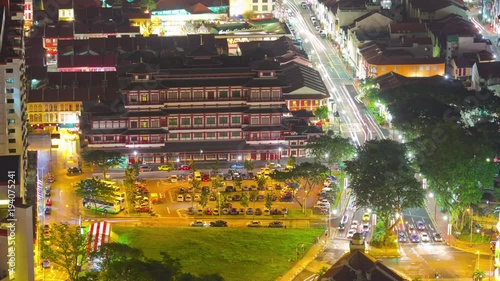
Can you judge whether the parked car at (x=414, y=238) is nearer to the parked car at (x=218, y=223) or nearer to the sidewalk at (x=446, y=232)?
the sidewalk at (x=446, y=232)

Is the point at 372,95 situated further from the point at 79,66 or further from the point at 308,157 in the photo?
the point at 79,66

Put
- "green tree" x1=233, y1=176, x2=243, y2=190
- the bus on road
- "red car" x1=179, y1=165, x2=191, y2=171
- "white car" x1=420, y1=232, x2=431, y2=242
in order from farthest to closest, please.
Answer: "red car" x1=179, y1=165, x2=191, y2=171 → "green tree" x1=233, y1=176, x2=243, y2=190 → the bus on road → "white car" x1=420, y1=232, x2=431, y2=242

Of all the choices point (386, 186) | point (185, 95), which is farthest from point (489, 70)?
point (386, 186)

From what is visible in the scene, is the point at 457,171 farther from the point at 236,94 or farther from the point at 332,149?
the point at 236,94

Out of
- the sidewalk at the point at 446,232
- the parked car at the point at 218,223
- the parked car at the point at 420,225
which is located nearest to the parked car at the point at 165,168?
the parked car at the point at 218,223

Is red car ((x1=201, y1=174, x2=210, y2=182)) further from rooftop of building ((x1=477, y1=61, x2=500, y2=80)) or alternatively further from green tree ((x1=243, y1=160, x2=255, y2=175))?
rooftop of building ((x1=477, y1=61, x2=500, y2=80))

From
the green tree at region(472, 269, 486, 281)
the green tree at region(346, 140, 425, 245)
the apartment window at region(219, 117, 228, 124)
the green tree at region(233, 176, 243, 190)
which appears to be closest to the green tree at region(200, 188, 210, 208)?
the green tree at region(233, 176, 243, 190)

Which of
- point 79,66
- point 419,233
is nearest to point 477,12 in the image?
point 79,66
